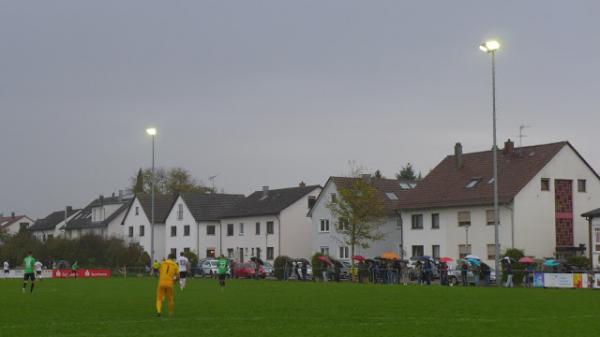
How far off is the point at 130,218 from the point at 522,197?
61.8 metres

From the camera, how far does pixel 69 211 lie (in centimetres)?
15050

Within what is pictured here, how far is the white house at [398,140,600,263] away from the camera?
213 feet

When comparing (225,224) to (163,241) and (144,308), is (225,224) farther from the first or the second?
(144,308)

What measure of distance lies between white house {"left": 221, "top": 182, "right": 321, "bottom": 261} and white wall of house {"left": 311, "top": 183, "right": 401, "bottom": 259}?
4574 millimetres

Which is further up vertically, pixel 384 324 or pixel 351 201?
pixel 351 201

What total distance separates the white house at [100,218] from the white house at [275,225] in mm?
25914

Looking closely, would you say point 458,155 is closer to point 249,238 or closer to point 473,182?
point 473,182

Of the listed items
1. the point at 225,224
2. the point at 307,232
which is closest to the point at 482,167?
the point at 307,232

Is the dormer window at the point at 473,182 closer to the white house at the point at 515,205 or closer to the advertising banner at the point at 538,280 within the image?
the white house at the point at 515,205

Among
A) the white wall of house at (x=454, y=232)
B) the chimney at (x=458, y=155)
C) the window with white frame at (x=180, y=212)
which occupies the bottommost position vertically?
the white wall of house at (x=454, y=232)

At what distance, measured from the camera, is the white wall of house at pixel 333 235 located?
8062 centimetres

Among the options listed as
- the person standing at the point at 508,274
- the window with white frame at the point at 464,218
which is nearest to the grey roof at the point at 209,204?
the window with white frame at the point at 464,218

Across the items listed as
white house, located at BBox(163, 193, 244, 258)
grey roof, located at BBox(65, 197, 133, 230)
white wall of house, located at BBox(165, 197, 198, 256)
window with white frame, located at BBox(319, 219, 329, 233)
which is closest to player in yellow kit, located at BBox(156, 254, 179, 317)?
window with white frame, located at BBox(319, 219, 329, 233)

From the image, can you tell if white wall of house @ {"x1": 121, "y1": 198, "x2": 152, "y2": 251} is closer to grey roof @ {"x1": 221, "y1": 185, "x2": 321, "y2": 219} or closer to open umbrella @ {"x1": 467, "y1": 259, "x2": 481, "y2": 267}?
grey roof @ {"x1": 221, "y1": 185, "x2": 321, "y2": 219}
